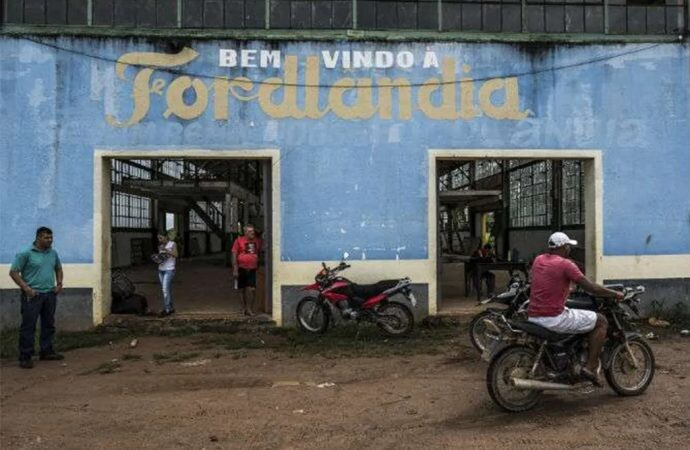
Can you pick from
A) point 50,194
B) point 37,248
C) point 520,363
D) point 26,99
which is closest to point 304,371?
point 520,363

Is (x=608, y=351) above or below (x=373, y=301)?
below

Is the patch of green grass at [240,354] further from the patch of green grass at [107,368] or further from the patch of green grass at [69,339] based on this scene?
the patch of green grass at [69,339]

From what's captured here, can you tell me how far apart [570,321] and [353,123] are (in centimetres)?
569

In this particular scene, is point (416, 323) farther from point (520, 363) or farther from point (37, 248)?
point (37, 248)

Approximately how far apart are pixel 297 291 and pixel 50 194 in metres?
4.26

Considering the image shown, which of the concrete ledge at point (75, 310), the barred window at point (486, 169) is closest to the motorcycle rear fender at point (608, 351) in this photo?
the concrete ledge at point (75, 310)

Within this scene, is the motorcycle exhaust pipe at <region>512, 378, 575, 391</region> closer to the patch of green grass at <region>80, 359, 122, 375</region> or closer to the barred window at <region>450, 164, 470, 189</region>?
the patch of green grass at <region>80, 359, 122, 375</region>

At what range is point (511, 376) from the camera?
6215mm

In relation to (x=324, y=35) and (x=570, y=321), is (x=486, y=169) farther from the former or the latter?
(x=570, y=321)

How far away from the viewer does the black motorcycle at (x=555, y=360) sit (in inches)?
245

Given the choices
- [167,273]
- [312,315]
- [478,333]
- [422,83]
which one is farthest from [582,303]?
[167,273]

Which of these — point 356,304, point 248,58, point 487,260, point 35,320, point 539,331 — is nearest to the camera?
point 539,331

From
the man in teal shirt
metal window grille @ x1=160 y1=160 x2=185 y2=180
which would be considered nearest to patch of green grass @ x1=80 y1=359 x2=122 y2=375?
the man in teal shirt

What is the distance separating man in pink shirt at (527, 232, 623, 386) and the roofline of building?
226 inches
